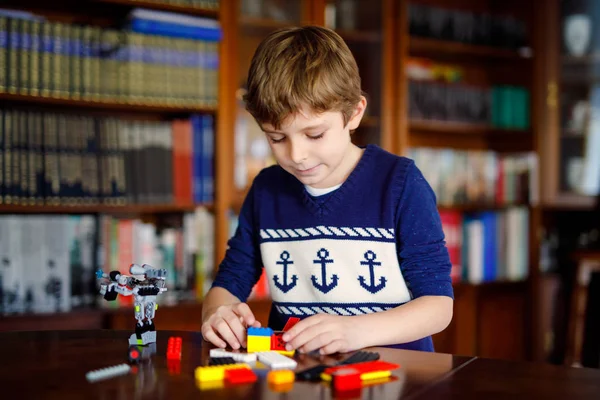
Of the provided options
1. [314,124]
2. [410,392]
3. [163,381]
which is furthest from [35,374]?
[314,124]

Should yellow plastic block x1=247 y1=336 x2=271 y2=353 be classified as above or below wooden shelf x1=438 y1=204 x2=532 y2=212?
below

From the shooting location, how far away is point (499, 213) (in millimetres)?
3291

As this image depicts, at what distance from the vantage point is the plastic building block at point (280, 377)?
0.86 m

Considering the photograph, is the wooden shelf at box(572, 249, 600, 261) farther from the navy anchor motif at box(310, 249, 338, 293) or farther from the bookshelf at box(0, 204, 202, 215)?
the navy anchor motif at box(310, 249, 338, 293)

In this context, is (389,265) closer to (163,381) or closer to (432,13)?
(163,381)

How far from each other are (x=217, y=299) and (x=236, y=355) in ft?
→ 1.21

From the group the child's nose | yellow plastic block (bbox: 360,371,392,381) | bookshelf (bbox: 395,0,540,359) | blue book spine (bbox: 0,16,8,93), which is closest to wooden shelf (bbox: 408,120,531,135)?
bookshelf (bbox: 395,0,540,359)

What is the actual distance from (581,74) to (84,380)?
301 centimetres

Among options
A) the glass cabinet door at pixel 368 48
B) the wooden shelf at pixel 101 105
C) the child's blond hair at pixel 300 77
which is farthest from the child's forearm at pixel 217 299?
the glass cabinet door at pixel 368 48

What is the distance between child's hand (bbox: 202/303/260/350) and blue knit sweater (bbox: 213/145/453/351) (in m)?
0.26

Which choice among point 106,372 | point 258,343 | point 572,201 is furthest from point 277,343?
point 572,201

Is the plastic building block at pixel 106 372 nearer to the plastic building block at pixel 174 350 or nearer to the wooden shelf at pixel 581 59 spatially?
the plastic building block at pixel 174 350

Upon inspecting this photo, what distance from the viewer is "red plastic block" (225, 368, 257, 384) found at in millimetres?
872

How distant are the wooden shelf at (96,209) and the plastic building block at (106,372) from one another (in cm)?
156
